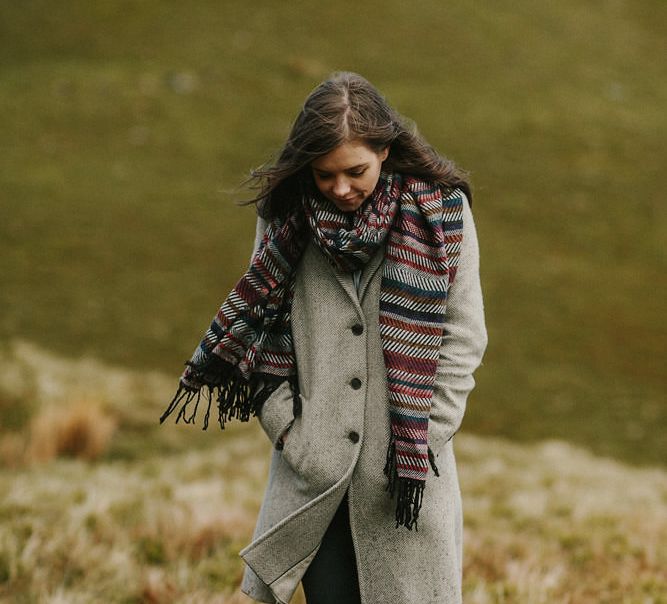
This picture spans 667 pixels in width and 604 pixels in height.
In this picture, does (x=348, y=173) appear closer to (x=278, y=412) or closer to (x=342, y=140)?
(x=342, y=140)

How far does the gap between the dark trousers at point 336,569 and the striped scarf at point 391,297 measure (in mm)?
276

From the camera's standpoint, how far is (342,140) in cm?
296

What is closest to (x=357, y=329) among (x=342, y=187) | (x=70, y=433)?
(x=342, y=187)

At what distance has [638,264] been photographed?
20547mm

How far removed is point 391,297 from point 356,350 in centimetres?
24

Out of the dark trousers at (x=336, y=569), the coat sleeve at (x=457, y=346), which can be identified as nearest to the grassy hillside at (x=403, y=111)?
the dark trousers at (x=336, y=569)

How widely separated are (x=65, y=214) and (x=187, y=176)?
13.0 ft

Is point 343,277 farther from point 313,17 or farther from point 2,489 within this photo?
point 313,17

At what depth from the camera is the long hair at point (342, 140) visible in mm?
2979

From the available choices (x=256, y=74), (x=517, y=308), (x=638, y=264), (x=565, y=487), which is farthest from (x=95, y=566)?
(x=256, y=74)

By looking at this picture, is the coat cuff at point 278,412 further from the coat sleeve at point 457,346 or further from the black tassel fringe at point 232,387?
the coat sleeve at point 457,346

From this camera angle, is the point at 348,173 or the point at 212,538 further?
the point at 212,538

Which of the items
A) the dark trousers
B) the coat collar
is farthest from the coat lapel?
the dark trousers

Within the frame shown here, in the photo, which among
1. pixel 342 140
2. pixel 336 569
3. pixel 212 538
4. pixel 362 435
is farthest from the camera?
pixel 212 538
